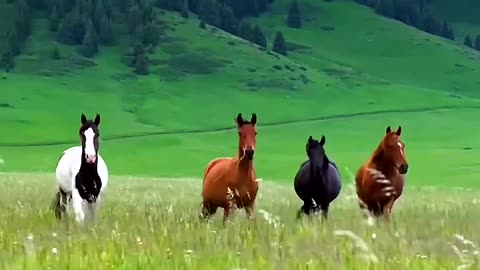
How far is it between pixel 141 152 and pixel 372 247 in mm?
96700

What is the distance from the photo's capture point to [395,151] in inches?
624

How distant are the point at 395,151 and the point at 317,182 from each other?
1.47 meters

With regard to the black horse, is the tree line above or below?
above

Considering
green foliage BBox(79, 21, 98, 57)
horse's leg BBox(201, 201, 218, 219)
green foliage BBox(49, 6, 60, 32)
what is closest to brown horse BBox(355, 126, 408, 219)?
horse's leg BBox(201, 201, 218, 219)

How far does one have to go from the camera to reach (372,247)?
332 inches

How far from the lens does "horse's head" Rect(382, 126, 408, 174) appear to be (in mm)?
15454

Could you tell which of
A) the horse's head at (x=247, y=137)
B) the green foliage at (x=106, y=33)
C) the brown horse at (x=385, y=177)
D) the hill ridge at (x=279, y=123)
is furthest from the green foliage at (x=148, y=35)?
the horse's head at (x=247, y=137)

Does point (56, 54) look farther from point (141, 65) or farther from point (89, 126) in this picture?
point (89, 126)

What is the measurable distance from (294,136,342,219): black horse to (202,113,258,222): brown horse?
4.74 ft

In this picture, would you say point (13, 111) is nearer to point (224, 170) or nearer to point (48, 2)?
point (48, 2)

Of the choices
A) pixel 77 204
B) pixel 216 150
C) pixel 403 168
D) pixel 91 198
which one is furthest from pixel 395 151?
pixel 216 150

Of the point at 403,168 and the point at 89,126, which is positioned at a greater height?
the point at 89,126

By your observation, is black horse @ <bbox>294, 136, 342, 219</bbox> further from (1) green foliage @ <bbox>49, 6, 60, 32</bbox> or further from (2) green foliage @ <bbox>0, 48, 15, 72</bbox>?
(1) green foliage @ <bbox>49, 6, 60, 32</bbox>

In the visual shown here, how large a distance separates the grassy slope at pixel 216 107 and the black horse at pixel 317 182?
4787 cm
